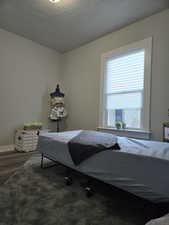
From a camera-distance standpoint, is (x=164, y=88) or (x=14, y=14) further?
(x=14, y=14)

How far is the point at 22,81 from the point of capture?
145 inches

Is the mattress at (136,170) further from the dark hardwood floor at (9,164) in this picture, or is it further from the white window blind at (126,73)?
the white window blind at (126,73)

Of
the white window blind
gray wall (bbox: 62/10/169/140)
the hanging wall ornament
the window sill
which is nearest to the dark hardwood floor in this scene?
the hanging wall ornament

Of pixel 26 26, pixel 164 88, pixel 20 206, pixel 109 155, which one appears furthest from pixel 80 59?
pixel 20 206

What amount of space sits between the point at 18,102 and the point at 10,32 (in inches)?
68.8

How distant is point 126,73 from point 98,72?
76 centimetres

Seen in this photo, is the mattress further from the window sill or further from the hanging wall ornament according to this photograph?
the hanging wall ornament

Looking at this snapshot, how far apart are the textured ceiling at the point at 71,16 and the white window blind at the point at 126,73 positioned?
71 centimetres

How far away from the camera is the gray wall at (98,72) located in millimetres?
2512

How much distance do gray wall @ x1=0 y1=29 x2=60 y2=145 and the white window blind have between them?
1944mm

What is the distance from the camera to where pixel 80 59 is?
156 inches

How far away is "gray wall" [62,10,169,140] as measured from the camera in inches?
98.9

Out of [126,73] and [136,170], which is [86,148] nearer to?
[136,170]

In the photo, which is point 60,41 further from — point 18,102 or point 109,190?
point 109,190
